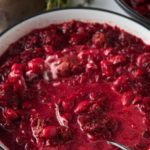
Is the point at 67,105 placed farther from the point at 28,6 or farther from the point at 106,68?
the point at 28,6

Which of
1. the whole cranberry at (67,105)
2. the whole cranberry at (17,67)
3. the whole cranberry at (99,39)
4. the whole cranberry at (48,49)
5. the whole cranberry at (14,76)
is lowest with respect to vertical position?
the whole cranberry at (67,105)

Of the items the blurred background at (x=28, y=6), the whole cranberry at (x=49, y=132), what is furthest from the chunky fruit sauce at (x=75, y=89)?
the blurred background at (x=28, y=6)

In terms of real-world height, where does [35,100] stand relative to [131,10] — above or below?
below

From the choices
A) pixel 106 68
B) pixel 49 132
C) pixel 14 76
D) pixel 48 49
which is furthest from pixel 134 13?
pixel 49 132

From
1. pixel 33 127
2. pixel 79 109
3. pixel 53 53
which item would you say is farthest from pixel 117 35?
pixel 33 127

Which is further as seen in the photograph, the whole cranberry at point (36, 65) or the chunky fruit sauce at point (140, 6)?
the chunky fruit sauce at point (140, 6)

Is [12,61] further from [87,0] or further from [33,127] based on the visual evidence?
[87,0]

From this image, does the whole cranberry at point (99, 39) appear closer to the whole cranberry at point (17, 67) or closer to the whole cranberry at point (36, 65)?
the whole cranberry at point (36, 65)
